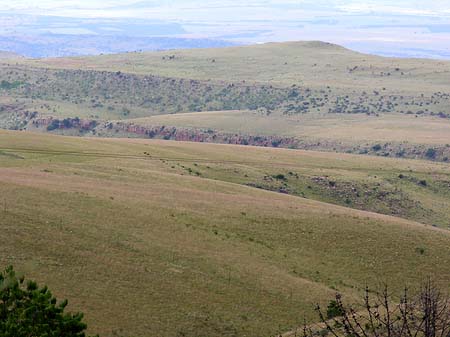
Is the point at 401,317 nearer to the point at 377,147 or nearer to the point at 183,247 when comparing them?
the point at 183,247

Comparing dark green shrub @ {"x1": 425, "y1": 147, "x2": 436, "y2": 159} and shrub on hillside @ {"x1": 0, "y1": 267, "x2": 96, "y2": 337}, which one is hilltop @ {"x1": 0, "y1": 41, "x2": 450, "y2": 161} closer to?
dark green shrub @ {"x1": 425, "y1": 147, "x2": 436, "y2": 159}

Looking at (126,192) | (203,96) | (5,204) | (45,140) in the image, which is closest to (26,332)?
(5,204)

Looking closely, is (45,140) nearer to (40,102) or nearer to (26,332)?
(26,332)

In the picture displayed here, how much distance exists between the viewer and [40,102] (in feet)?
484

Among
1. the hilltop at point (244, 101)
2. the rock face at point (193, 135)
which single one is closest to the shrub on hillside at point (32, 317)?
the rock face at point (193, 135)

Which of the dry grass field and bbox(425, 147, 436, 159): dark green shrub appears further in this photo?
the dry grass field

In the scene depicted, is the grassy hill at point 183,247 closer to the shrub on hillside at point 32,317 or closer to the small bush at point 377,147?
the shrub on hillside at point 32,317

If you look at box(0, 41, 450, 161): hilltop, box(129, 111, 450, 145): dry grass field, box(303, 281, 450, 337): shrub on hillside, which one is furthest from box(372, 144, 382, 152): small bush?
box(303, 281, 450, 337): shrub on hillside

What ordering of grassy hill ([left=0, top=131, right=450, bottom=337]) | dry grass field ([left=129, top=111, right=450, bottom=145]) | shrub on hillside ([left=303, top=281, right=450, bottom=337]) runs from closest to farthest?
shrub on hillside ([left=303, top=281, right=450, bottom=337]) → grassy hill ([left=0, top=131, right=450, bottom=337]) → dry grass field ([left=129, top=111, right=450, bottom=145])

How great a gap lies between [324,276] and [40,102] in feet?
376

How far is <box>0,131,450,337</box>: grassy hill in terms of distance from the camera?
110 feet

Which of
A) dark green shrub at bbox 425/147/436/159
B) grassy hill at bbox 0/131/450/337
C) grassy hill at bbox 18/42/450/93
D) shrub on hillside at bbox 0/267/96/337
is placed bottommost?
dark green shrub at bbox 425/147/436/159

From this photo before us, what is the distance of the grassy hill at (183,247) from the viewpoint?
110ft

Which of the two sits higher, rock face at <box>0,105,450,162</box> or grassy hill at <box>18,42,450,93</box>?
grassy hill at <box>18,42,450,93</box>
